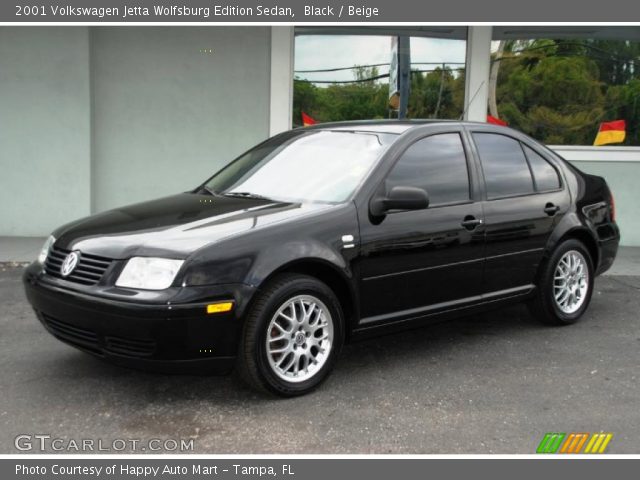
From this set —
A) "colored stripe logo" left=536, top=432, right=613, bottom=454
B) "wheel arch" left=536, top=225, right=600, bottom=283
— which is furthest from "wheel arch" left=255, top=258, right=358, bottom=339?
"wheel arch" left=536, top=225, right=600, bottom=283

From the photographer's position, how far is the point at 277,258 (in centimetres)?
403

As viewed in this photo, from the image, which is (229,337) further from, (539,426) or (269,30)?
(269,30)

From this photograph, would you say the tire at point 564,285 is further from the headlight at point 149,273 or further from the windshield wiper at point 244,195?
the headlight at point 149,273

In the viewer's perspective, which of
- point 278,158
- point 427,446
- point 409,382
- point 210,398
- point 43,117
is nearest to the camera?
point 427,446

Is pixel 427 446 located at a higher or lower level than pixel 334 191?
lower

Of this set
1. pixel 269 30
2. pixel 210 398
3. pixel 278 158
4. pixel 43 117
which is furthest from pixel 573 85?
pixel 210 398

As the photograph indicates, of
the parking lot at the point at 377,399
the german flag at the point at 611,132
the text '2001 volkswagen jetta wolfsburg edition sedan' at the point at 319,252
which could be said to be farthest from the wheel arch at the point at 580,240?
the german flag at the point at 611,132

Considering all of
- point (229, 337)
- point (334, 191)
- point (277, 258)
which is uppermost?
point (334, 191)

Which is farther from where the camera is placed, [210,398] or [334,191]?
[334,191]

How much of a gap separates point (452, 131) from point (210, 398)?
249cm

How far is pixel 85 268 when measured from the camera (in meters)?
4.09

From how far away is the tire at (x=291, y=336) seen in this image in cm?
398

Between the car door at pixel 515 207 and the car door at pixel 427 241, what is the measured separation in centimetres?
16

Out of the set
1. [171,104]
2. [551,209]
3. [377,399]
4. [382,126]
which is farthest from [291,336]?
[171,104]
